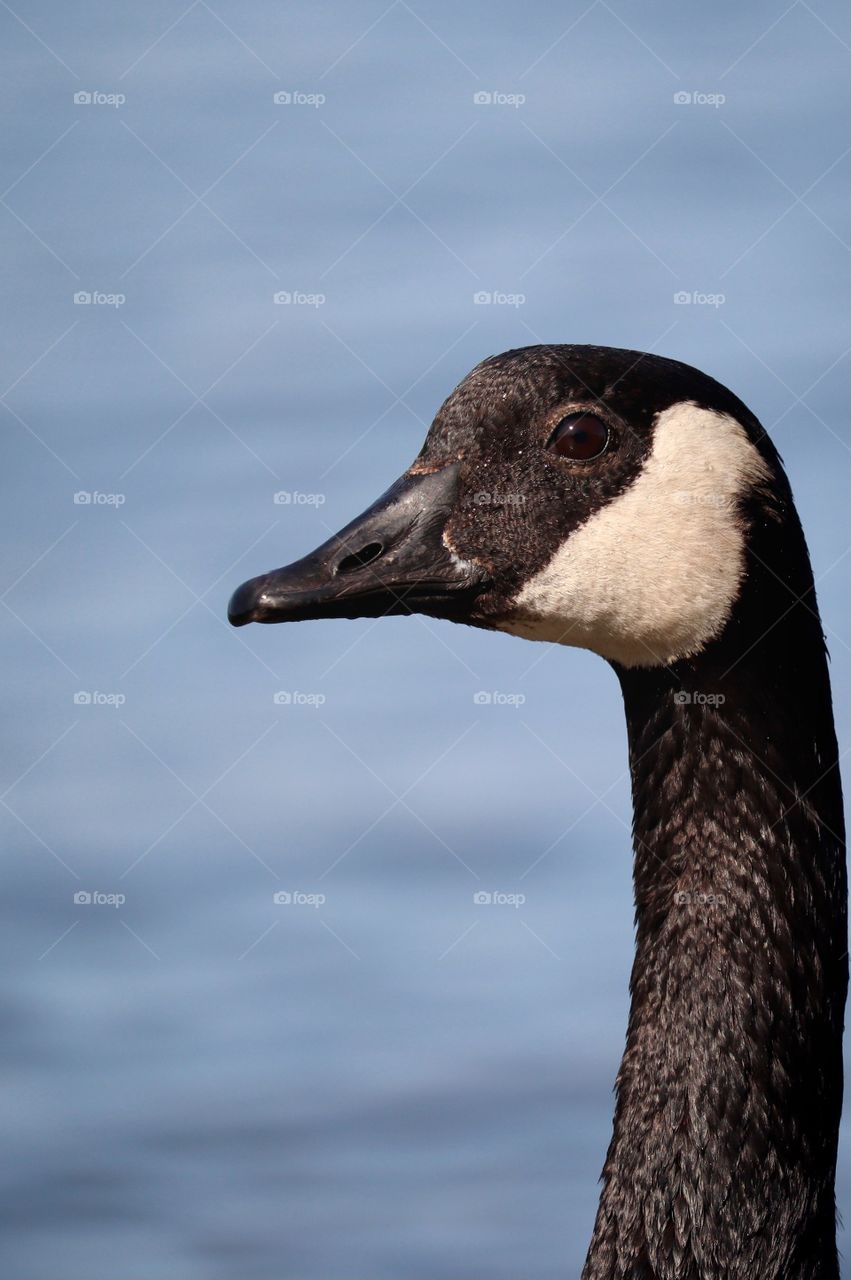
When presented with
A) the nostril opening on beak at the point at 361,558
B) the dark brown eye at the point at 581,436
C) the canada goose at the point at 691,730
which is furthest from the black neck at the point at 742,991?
the nostril opening on beak at the point at 361,558

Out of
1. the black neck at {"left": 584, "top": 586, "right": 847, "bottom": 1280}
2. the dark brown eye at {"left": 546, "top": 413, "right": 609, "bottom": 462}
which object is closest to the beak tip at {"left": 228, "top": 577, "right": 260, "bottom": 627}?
the dark brown eye at {"left": 546, "top": 413, "right": 609, "bottom": 462}

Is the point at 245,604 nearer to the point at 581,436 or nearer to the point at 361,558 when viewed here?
the point at 361,558

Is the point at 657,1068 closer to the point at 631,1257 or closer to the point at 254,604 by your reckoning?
the point at 631,1257

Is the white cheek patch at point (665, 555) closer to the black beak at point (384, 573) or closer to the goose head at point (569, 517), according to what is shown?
the goose head at point (569, 517)

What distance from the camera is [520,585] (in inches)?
185

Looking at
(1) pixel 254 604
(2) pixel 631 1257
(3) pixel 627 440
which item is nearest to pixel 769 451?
(3) pixel 627 440

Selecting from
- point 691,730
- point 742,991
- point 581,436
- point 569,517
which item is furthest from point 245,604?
point 742,991

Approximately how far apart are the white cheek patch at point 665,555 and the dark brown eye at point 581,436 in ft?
0.49

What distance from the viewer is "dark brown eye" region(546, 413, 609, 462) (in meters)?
4.57

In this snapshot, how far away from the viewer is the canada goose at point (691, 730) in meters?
4.27

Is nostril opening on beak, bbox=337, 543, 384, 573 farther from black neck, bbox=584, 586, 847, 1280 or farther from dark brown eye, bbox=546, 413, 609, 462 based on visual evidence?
black neck, bbox=584, 586, 847, 1280

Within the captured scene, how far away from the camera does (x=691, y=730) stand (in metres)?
4.43

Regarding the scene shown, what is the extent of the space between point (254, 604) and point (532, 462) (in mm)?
870

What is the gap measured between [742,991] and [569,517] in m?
1.35
